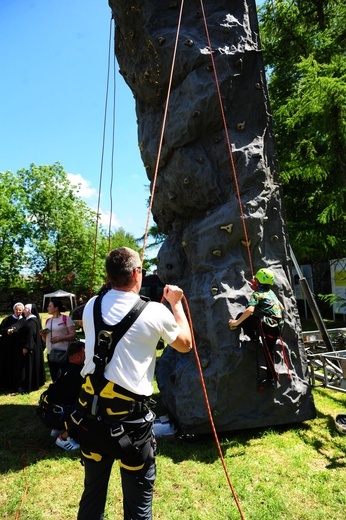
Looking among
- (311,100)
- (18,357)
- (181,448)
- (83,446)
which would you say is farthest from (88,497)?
(311,100)

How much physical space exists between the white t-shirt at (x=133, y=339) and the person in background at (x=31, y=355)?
247 inches

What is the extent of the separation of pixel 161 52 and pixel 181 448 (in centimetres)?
569

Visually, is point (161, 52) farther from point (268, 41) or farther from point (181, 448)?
point (268, 41)

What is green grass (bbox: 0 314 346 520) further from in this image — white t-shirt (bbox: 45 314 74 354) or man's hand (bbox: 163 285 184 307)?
man's hand (bbox: 163 285 184 307)

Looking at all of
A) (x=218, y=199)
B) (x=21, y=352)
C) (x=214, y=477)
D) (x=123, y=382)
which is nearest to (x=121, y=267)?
(x=123, y=382)

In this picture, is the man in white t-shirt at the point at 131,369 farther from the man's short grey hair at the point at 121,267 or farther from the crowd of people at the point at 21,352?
the crowd of people at the point at 21,352

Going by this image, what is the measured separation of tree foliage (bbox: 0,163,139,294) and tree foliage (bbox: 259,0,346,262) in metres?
21.3

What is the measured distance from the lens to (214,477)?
441cm

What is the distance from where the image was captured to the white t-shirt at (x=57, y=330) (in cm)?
688

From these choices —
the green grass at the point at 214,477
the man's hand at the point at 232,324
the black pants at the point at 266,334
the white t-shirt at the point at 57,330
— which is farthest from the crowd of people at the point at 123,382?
the white t-shirt at the point at 57,330

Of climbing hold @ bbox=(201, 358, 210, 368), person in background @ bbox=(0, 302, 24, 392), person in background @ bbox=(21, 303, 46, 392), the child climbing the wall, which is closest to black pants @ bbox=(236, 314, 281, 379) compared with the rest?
the child climbing the wall

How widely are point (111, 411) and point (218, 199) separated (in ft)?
13.1

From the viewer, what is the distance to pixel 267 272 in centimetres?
525

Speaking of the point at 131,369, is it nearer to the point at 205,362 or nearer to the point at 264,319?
the point at 264,319
